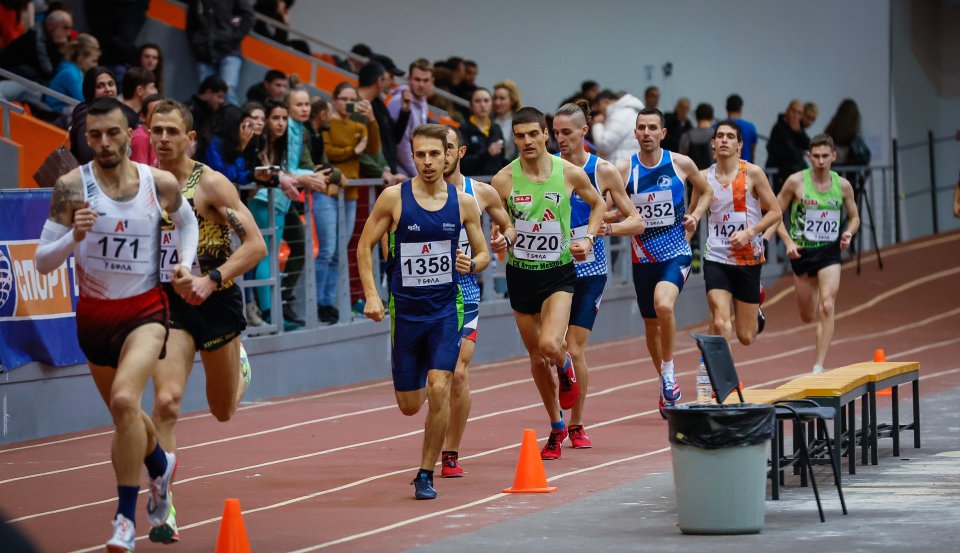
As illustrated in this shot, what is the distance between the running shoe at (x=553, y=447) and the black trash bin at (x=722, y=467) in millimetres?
3218

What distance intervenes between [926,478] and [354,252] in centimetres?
810

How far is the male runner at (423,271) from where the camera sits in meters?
10.5

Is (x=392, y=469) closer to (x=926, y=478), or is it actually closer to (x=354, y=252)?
(x=926, y=478)

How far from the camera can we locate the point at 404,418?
1479 centimetres

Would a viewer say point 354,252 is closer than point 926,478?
No

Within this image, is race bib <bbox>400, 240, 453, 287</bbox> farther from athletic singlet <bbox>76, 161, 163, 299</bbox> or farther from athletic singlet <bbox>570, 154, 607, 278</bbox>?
athletic singlet <bbox>570, 154, 607, 278</bbox>

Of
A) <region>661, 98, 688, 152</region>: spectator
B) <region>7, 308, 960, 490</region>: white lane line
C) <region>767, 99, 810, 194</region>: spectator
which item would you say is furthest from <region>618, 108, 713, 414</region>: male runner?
<region>767, 99, 810, 194</region>: spectator

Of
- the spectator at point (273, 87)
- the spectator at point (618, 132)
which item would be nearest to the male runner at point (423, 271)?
the spectator at point (273, 87)

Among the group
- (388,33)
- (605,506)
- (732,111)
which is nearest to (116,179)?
(605,506)

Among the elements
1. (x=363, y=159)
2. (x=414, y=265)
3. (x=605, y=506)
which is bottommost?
(x=605, y=506)

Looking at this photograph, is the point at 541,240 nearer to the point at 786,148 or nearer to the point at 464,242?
the point at 464,242

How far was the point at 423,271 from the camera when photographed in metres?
10.6

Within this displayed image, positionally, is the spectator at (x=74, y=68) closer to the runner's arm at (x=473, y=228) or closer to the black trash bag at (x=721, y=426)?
the runner's arm at (x=473, y=228)

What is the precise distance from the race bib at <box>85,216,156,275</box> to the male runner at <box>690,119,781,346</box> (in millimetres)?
7212
